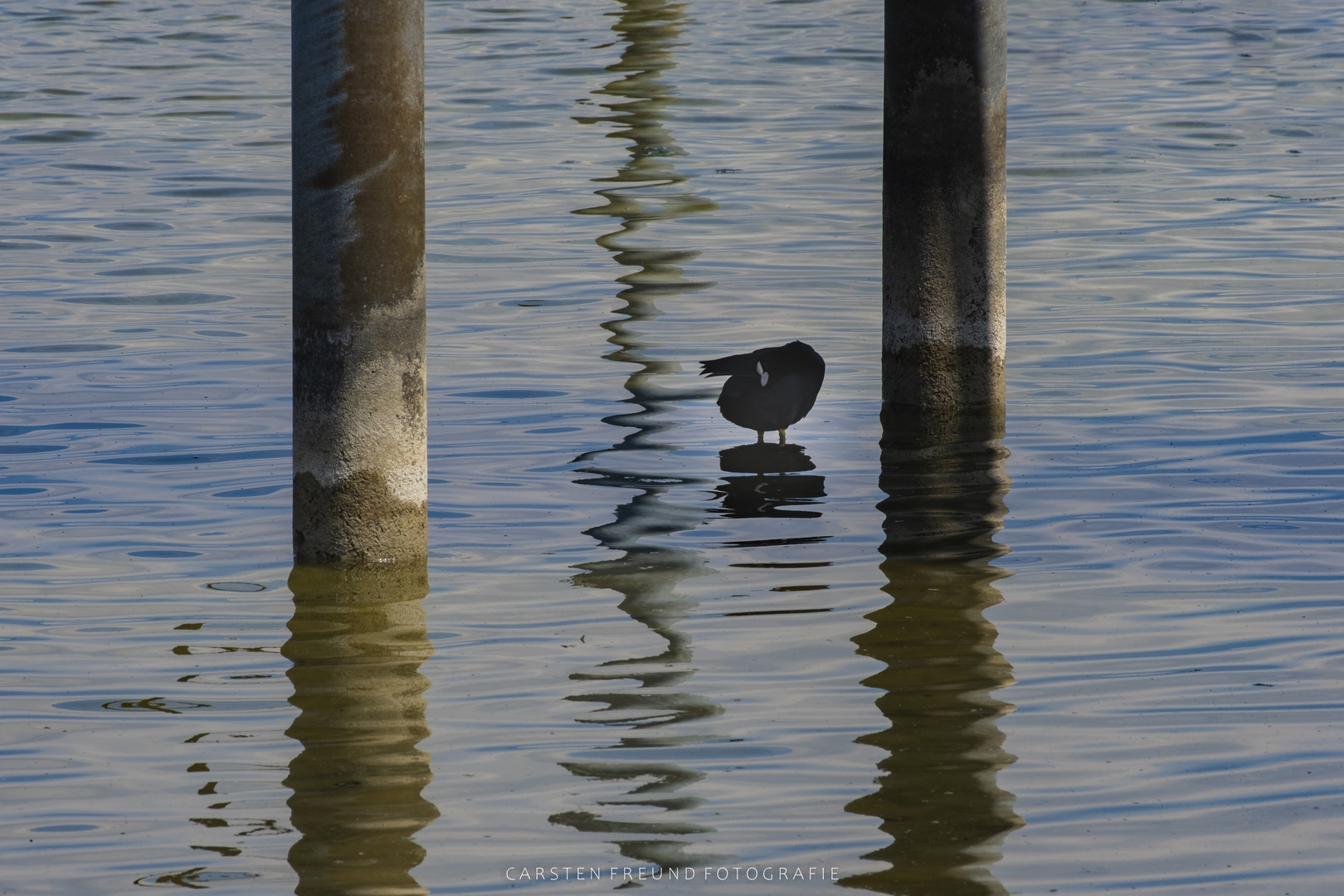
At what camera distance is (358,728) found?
207 inches

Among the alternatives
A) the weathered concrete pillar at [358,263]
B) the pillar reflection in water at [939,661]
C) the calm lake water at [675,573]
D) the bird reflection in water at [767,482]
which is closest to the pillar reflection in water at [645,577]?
the calm lake water at [675,573]

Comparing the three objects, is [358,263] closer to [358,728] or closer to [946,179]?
[358,728]

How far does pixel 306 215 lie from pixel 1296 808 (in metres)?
3.68

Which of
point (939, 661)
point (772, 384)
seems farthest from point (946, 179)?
point (939, 661)

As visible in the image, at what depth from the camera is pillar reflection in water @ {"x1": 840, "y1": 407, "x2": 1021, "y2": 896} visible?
14.8 ft

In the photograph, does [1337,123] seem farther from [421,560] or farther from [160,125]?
[421,560]

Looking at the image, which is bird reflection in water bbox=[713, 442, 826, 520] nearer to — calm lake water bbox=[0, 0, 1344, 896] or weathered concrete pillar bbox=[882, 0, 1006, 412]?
calm lake water bbox=[0, 0, 1344, 896]

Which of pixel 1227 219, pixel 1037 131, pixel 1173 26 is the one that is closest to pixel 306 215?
pixel 1227 219

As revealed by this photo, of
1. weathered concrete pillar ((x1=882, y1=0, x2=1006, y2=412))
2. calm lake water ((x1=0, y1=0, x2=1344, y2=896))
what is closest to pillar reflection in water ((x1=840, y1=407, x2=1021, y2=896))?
calm lake water ((x1=0, y1=0, x2=1344, y2=896))

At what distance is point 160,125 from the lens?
18453 mm

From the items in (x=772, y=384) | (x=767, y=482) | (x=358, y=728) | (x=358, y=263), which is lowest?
(x=358, y=728)

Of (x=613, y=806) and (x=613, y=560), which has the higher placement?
(x=613, y=560)

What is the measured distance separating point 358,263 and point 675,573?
5.40ft

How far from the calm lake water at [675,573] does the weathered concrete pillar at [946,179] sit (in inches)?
26.9
